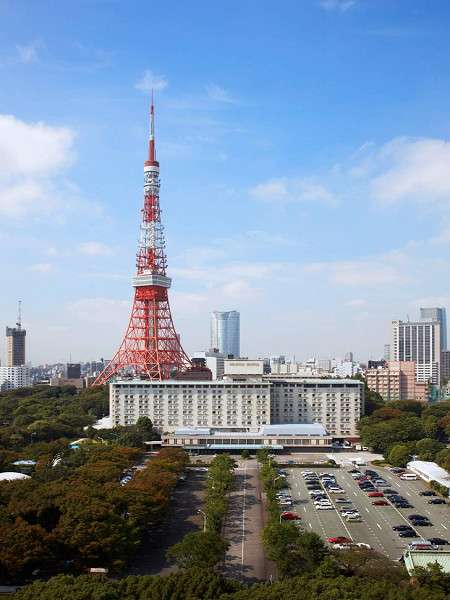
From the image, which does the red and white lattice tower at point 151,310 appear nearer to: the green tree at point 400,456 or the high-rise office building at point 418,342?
the green tree at point 400,456

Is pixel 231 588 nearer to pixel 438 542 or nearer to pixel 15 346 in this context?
pixel 438 542

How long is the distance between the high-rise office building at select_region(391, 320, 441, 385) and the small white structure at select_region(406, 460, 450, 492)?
206 ft

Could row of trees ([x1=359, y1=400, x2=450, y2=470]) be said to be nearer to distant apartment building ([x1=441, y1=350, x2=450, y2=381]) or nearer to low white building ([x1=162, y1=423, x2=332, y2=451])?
low white building ([x1=162, y1=423, x2=332, y2=451])

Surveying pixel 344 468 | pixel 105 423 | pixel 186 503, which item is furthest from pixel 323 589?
pixel 105 423

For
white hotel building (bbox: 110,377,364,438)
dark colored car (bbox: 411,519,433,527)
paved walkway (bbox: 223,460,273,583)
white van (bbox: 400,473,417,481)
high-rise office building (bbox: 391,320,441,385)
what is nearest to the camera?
paved walkway (bbox: 223,460,273,583)

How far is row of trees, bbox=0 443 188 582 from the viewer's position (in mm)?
17172

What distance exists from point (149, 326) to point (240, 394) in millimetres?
12822

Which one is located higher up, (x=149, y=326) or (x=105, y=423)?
(x=149, y=326)

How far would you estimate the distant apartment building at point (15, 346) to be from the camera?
341 feet

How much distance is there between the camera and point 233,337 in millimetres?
165750

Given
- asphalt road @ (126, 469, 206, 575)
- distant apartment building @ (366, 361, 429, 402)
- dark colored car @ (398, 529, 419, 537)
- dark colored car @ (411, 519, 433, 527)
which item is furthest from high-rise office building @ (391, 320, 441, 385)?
dark colored car @ (398, 529, 419, 537)

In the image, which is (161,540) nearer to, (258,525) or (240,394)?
(258,525)

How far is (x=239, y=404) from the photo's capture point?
42.6 metres

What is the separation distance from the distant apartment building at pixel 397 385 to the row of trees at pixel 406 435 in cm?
2079
